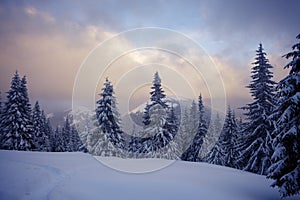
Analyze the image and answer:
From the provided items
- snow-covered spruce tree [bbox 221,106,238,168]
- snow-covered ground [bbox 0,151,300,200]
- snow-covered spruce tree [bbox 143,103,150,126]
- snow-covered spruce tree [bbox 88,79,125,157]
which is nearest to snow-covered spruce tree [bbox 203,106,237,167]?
snow-covered spruce tree [bbox 221,106,238,168]

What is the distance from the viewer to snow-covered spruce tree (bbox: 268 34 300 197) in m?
9.04

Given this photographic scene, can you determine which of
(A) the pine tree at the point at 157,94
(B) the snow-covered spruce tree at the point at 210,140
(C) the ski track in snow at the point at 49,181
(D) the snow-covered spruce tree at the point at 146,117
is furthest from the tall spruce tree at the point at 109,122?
(B) the snow-covered spruce tree at the point at 210,140

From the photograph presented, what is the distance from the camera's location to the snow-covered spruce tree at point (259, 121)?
19.6 meters

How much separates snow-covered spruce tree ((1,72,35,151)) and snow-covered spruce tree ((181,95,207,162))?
998 inches

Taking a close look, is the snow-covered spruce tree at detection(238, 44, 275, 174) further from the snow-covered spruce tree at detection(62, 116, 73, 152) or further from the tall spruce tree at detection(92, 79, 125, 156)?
the snow-covered spruce tree at detection(62, 116, 73, 152)

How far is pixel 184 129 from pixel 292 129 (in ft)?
99.9

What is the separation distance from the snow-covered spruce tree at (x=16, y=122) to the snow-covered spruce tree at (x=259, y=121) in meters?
27.7

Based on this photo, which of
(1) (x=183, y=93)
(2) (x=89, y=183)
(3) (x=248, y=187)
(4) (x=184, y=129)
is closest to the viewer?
(2) (x=89, y=183)

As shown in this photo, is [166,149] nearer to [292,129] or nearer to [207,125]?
[207,125]

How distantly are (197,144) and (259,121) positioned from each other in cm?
1829

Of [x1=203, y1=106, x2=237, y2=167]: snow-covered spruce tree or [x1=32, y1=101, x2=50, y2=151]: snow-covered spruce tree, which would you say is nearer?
[x1=203, y1=106, x2=237, y2=167]: snow-covered spruce tree

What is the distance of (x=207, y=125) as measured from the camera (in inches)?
1554

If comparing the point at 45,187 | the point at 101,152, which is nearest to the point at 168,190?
the point at 45,187

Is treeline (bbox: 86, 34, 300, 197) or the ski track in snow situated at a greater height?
treeline (bbox: 86, 34, 300, 197)
